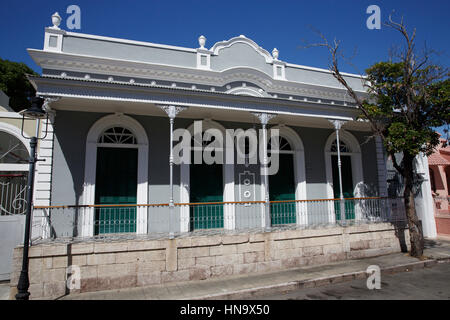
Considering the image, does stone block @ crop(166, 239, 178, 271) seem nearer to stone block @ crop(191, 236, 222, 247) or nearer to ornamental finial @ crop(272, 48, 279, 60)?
stone block @ crop(191, 236, 222, 247)

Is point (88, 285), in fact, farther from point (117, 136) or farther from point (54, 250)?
point (117, 136)

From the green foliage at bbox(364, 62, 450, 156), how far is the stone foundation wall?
8.76ft

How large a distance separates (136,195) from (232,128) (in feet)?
11.5

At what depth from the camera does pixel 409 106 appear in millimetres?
7566

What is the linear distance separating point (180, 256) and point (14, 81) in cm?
1781

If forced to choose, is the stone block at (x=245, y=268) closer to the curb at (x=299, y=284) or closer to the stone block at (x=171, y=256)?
the curb at (x=299, y=284)

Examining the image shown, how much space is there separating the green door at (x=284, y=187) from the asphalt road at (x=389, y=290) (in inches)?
121

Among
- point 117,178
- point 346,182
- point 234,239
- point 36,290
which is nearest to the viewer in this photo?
point 36,290

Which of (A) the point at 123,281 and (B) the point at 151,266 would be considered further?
(B) the point at 151,266

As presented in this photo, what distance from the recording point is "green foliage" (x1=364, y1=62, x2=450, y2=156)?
7.20 m

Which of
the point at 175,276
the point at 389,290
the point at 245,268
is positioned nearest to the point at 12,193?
the point at 175,276

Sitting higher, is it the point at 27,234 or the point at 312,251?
the point at 27,234

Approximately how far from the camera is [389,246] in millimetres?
8133

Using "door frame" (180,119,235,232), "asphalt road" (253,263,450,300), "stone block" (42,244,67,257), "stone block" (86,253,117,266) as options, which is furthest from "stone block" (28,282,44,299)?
"asphalt road" (253,263,450,300)
